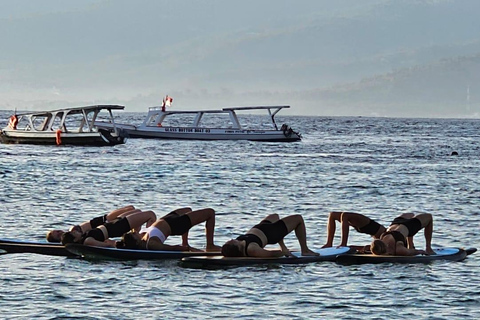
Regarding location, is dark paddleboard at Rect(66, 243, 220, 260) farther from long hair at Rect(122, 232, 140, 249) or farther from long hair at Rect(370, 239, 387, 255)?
long hair at Rect(370, 239, 387, 255)

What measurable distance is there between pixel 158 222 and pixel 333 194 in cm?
1751

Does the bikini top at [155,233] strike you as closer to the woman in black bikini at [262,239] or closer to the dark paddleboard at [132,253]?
the dark paddleboard at [132,253]

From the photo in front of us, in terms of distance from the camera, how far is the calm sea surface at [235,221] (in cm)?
1593

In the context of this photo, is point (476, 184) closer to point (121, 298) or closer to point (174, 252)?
point (174, 252)

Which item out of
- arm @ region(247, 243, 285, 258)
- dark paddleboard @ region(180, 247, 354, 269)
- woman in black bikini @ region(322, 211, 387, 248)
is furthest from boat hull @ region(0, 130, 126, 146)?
arm @ region(247, 243, 285, 258)

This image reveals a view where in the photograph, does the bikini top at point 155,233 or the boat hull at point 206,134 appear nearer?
the bikini top at point 155,233

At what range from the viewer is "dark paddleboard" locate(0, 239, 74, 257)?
19750 mm

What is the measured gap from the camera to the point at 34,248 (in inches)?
785

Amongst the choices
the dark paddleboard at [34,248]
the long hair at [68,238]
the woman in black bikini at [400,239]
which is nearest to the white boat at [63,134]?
the dark paddleboard at [34,248]

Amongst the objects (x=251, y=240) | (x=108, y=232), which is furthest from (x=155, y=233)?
(x=251, y=240)

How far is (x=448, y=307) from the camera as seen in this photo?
1605 centimetres

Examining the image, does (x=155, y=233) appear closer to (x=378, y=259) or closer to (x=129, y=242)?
(x=129, y=242)

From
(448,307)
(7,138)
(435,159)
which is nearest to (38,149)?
(7,138)

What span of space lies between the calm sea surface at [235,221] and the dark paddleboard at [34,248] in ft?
0.79
